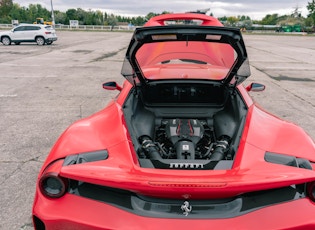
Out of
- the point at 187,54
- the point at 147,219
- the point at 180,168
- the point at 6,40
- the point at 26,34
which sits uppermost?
the point at 187,54

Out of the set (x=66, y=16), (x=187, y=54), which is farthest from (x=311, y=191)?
(x=66, y=16)

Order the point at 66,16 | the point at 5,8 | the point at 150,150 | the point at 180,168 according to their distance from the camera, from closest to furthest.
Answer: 1. the point at 180,168
2. the point at 150,150
3. the point at 5,8
4. the point at 66,16

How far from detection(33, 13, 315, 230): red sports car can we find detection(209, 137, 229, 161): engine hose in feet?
0.04

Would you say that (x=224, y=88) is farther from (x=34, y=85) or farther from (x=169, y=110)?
(x=34, y=85)

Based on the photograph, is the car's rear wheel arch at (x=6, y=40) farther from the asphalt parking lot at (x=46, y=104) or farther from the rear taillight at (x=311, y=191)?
the rear taillight at (x=311, y=191)

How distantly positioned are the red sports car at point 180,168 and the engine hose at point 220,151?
0.04ft

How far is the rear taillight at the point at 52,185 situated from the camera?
1.64 meters

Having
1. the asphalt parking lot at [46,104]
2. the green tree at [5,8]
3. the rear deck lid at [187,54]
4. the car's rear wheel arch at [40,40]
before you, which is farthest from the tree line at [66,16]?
the rear deck lid at [187,54]

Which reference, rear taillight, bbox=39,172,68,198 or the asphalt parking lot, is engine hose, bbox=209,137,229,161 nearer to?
rear taillight, bbox=39,172,68,198

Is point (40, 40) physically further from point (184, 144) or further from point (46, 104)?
point (184, 144)

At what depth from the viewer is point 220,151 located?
2.18 m

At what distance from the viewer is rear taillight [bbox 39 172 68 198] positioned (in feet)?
5.40

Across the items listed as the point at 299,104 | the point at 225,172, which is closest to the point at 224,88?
the point at 225,172

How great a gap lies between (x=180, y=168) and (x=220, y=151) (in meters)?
0.53
